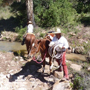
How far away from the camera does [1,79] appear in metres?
5.39

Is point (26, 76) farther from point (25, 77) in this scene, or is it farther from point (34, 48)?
point (34, 48)

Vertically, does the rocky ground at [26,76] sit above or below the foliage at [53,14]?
below

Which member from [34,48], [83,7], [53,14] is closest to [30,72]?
[34,48]

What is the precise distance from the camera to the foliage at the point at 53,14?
43.2 feet

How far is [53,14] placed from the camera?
13.1 metres

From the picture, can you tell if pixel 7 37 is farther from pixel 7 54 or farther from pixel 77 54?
pixel 77 54

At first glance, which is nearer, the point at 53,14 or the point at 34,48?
the point at 34,48

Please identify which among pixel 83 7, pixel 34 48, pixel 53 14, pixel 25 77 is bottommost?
pixel 25 77

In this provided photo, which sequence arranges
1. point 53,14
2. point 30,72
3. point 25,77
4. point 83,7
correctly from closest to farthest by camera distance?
point 25,77 < point 30,72 < point 53,14 < point 83,7

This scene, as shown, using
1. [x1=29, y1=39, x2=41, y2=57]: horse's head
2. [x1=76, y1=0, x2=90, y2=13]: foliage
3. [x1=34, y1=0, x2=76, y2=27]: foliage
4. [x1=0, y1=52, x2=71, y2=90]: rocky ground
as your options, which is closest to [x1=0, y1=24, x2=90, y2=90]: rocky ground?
[x1=0, y1=52, x2=71, y2=90]: rocky ground

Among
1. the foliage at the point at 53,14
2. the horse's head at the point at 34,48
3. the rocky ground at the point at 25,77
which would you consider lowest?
the rocky ground at the point at 25,77

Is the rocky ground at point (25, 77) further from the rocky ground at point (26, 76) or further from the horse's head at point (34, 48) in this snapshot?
the horse's head at point (34, 48)

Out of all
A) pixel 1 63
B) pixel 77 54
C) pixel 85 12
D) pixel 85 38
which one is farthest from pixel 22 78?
pixel 85 12

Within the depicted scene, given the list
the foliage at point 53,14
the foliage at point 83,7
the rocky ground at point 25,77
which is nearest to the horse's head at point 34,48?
the rocky ground at point 25,77
